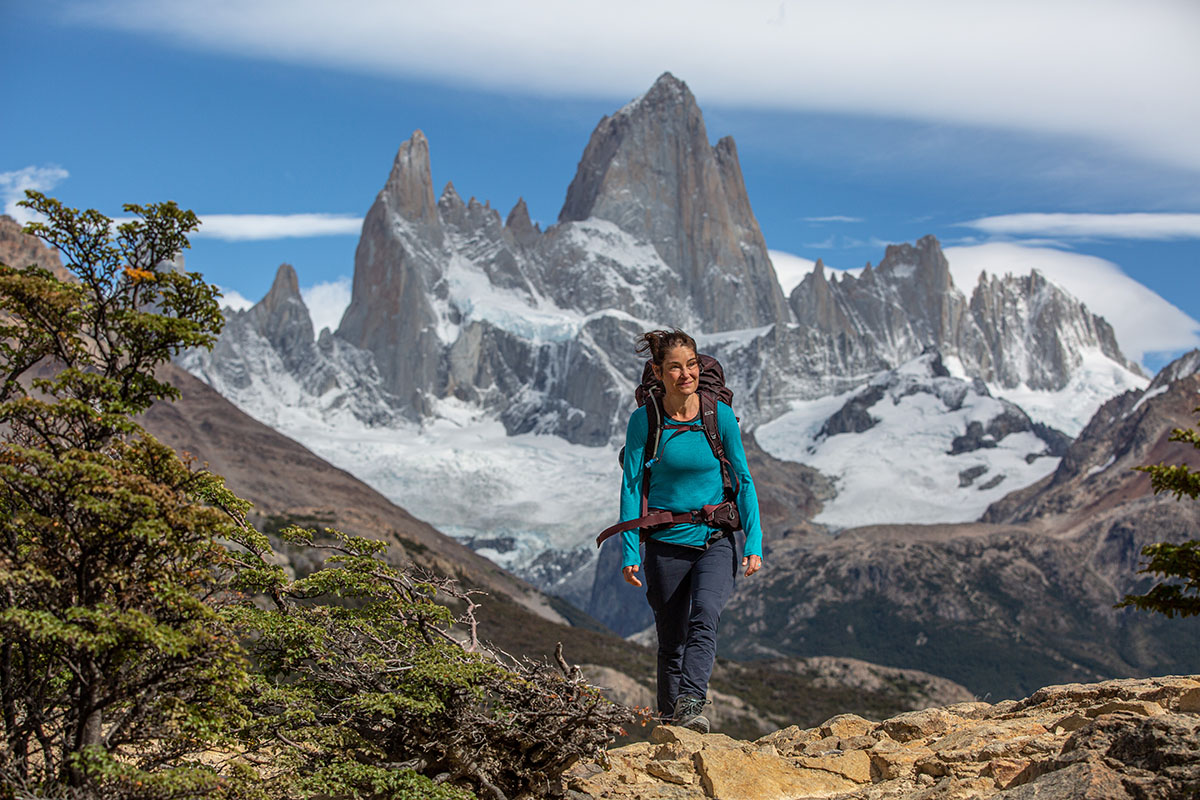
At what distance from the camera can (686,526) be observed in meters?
13.0

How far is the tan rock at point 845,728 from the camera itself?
48.0ft

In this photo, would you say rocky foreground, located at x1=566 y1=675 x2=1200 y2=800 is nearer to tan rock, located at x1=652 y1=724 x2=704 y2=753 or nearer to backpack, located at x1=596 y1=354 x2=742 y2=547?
tan rock, located at x1=652 y1=724 x2=704 y2=753

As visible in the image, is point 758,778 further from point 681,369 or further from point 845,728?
point 681,369

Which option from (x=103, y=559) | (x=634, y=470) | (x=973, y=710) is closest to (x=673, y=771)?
(x=634, y=470)

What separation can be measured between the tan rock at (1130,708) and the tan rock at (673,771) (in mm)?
3782

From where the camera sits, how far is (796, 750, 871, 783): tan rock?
40.5 ft

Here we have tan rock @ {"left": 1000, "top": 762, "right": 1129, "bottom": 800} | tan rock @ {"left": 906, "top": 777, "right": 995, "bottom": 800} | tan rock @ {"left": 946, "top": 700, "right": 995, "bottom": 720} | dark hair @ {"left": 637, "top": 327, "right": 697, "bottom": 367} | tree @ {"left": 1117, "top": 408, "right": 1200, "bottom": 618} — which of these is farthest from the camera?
tan rock @ {"left": 946, "top": 700, "right": 995, "bottom": 720}

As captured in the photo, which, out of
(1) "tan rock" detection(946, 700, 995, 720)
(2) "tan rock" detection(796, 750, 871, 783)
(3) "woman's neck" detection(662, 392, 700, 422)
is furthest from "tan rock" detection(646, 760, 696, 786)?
(1) "tan rock" detection(946, 700, 995, 720)

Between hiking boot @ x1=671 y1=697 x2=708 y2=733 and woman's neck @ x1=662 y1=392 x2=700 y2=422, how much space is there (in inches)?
A: 109

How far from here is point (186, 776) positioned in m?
8.65

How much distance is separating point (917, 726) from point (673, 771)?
3147 mm

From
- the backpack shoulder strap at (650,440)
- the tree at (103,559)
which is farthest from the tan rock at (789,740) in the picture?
the tree at (103,559)

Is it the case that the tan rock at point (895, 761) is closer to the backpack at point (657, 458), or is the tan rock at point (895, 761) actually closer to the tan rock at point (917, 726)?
the tan rock at point (917, 726)

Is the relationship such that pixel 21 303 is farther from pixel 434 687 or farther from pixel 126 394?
pixel 434 687
